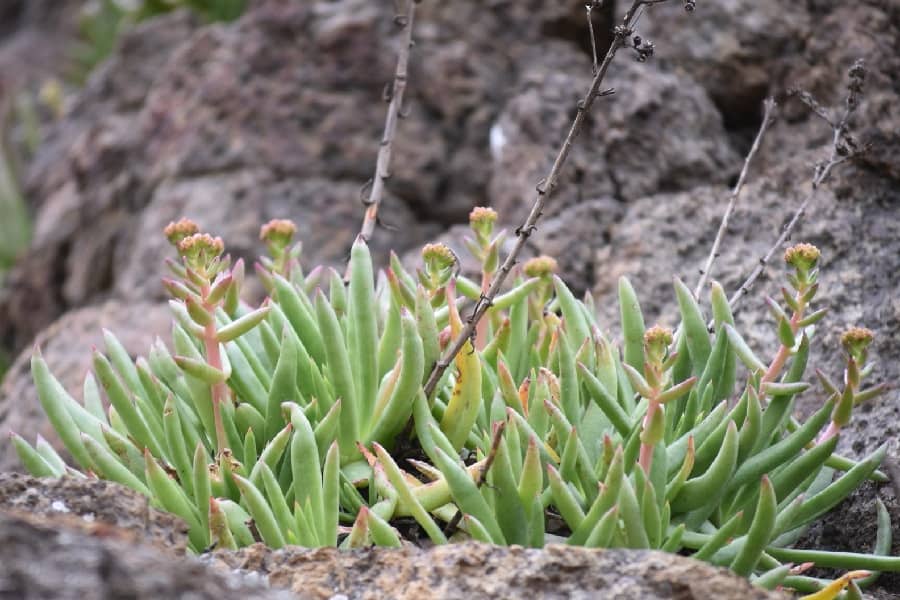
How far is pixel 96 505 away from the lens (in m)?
1.96

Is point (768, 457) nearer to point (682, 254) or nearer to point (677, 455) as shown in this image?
point (677, 455)

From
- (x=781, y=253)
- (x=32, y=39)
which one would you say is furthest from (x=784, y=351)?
(x=32, y=39)

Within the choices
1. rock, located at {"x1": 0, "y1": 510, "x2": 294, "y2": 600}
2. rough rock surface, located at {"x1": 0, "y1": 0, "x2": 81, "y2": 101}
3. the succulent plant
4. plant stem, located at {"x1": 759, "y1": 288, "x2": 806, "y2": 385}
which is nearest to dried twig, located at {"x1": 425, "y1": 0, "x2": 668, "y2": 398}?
the succulent plant

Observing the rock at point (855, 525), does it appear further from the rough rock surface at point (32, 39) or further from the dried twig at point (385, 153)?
the rough rock surface at point (32, 39)

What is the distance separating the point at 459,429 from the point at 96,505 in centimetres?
79

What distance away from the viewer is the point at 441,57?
5.01 metres

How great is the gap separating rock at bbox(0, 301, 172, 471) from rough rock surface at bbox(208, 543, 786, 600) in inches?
71.5

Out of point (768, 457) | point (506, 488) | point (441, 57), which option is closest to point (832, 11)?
point (441, 57)

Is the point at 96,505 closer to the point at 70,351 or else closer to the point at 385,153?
the point at 385,153

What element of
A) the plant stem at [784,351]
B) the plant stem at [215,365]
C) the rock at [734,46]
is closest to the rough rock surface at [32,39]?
the rock at [734,46]

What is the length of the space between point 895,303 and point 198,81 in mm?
3429

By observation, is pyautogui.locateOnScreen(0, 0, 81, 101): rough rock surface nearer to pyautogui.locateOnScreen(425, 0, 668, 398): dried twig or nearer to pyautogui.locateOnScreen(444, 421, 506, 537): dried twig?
pyautogui.locateOnScreen(425, 0, 668, 398): dried twig

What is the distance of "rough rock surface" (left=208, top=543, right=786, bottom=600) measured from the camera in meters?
1.78

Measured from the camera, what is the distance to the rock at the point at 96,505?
195cm
